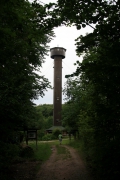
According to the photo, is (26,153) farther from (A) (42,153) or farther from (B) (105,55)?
(B) (105,55)

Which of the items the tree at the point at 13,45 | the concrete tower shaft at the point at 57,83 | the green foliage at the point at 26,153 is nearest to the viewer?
the tree at the point at 13,45

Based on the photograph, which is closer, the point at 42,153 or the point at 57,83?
the point at 42,153

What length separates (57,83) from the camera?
51.8 metres

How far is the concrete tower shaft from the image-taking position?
50812 millimetres

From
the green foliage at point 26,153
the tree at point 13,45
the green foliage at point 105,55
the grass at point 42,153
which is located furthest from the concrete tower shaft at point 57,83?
the green foliage at point 105,55

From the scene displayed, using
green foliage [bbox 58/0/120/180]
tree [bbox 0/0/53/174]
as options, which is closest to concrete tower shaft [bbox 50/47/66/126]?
tree [bbox 0/0/53/174]

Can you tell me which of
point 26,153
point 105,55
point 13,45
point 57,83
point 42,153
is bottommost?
point 42,153

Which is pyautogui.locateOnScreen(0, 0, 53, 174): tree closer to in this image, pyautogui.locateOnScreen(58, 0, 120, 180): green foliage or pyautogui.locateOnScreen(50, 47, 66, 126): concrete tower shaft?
pyautogui.locateOnScreen(58, 0, 120, 180): green foliage

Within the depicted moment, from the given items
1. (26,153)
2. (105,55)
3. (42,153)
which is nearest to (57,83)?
(42,153)

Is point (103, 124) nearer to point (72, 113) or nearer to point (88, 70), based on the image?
point (88, 70)

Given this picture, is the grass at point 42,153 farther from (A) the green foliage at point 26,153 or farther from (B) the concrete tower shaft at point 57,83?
(B) the concrete tower shaft at point 57,83

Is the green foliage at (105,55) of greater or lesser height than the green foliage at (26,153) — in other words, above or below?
above

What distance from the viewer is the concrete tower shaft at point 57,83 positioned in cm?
5081

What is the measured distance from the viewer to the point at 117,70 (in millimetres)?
4738
